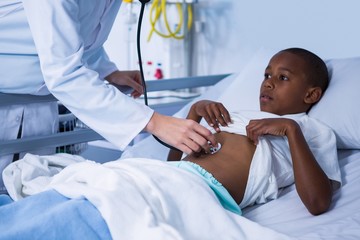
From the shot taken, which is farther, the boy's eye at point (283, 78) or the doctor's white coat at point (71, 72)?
the boy's eye at point (283, 78)

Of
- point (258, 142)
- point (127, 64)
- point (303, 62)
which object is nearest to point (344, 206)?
point (258, 142)

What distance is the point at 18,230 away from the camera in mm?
1077

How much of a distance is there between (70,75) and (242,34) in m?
1.87

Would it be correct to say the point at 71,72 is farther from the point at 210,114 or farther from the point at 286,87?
the point at 286,87

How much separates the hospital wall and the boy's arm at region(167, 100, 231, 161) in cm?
108

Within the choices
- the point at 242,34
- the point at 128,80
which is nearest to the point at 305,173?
the point at 128,80

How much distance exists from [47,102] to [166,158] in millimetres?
471

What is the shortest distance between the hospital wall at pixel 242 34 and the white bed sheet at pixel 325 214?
3.16 ft

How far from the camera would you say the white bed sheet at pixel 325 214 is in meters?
1.31

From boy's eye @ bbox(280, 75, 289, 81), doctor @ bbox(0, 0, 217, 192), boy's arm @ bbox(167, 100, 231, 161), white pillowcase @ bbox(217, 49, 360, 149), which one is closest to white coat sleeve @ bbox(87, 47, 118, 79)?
doctor @ bbox(0, 0, 217, 192)

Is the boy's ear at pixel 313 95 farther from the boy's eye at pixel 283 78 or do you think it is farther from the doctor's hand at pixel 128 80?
the doctor's hand at pixel 128 80

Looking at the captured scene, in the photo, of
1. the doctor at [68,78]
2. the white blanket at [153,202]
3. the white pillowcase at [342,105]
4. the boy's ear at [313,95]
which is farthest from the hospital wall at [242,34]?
the white blanket at [153,202]

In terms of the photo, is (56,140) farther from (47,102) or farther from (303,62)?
(303,62)

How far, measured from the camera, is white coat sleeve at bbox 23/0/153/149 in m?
1.39
